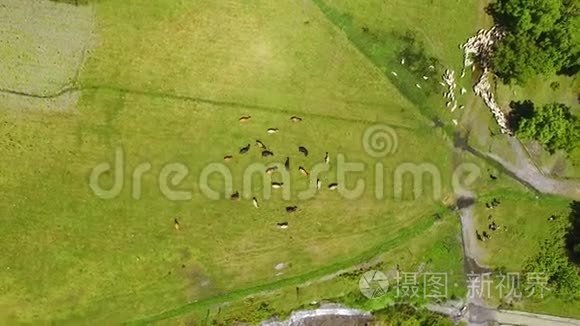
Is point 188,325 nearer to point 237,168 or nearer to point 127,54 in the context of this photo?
point 237,168

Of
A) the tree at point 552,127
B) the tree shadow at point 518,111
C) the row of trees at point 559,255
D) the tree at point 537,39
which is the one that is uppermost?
the tree at point 537,39

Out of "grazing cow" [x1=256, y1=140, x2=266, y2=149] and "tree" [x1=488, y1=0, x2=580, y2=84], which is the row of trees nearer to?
"tree" [x1=488, y1=0, x2=580, y2=84]

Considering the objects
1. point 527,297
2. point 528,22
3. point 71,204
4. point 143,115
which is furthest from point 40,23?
point 527,297

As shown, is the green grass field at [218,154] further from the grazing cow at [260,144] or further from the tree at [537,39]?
the tree at [537,39]

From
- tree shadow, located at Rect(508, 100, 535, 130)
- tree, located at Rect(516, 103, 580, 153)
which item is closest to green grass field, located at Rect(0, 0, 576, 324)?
tree shadow, located at Rect(508, 100, 535, 130)

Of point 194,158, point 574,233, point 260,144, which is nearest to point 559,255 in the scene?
point 574,233

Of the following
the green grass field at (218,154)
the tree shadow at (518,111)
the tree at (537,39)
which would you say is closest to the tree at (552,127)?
the tree shadow at (518,111)

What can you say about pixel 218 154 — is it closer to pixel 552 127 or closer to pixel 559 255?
pixel 552 127
